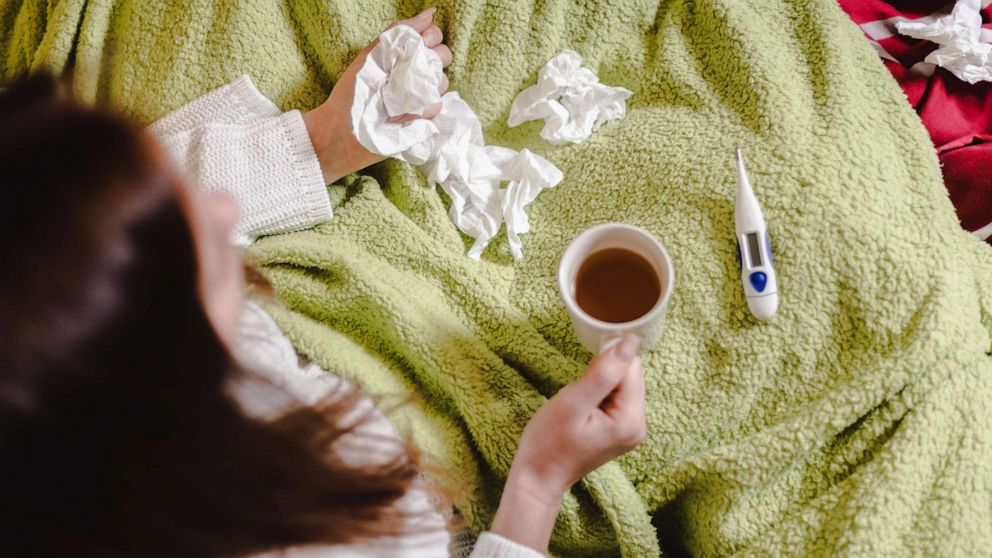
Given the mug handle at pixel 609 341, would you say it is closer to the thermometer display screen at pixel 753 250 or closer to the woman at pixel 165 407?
the woman at pixel 165 407

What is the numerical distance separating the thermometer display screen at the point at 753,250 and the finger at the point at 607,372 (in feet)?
0.53

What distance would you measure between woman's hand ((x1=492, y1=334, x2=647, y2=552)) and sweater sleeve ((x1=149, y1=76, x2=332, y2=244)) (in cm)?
37

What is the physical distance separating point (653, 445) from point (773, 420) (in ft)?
0.39

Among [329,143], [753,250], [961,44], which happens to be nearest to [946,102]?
[961,44]

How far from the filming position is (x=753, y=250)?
669mm

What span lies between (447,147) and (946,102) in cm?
65

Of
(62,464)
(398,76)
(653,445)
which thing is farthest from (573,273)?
(62,464)

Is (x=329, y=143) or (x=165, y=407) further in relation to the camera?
(x=329, y=143)

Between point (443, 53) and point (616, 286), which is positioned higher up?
point (443, 53)

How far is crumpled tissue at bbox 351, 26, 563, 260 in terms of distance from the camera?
769 millimetres

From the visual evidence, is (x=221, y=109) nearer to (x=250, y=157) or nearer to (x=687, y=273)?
(x=250, y=157)

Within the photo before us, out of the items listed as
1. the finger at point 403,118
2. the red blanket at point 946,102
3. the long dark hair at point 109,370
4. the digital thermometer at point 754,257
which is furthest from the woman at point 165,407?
the red blanket at point 946,102

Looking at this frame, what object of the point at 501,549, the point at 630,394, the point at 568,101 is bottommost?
the point at 501,549

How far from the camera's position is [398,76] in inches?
30.3
